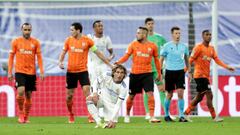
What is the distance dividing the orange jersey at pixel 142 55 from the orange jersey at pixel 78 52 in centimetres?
77

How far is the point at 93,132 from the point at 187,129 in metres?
1.95

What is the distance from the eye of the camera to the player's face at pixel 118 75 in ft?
55.7

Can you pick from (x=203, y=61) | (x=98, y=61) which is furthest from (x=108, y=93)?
(x=98, y=61)

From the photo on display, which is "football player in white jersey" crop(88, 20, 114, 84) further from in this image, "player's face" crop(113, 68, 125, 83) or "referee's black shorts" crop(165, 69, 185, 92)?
"player's face" crop(113, 68, 125, 83)

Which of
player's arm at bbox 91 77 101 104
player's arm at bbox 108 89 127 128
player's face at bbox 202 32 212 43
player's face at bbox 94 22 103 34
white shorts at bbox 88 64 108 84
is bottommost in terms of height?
player's arm at bbox 108 89 127 128

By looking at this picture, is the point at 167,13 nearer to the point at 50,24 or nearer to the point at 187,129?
the point at 50,24

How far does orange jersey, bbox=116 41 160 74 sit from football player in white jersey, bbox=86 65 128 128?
2737 mm

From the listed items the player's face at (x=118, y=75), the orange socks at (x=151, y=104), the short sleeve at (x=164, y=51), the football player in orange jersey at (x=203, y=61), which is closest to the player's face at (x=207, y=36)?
the football player in orange jersey at (x=203, y=61)

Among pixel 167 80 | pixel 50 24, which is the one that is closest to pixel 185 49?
pixel 167 80

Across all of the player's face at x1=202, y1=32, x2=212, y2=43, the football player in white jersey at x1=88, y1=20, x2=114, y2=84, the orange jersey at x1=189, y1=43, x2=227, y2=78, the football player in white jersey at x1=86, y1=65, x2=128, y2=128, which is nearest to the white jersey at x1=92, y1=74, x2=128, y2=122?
the football player in white jersey at x1=86, y1=65, x2=128, y2=128

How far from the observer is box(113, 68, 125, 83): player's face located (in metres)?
17.0

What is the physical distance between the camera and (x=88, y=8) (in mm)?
25688

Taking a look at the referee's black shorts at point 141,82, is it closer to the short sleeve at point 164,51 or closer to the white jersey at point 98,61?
the short sleeve at point 164,51

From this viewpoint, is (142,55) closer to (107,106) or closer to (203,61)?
(203,61)
